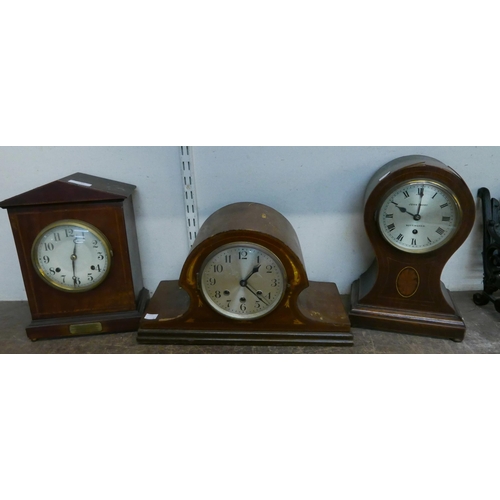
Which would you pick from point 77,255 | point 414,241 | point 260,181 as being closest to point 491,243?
point 414,241

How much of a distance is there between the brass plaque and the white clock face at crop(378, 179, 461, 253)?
4.48ft

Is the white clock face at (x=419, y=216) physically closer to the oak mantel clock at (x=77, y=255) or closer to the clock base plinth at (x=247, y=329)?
the clock base plinth at (x=247, y=329)

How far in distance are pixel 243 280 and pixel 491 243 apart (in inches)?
48.4

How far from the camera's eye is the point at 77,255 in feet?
5.85

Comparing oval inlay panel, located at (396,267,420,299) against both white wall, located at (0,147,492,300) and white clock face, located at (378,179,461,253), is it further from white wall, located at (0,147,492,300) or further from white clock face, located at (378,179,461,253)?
white wall, located at (0,147,492,300)

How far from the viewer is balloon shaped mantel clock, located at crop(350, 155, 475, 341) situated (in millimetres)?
1664

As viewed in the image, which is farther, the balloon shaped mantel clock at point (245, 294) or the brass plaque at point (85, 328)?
the brass plaque at point (85, 328)

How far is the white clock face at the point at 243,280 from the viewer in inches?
65.4

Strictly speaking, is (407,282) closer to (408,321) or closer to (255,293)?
(408,321)

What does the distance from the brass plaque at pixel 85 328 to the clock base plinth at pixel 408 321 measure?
3.88ft

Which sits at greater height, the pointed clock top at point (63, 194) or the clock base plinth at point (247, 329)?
the pointed clock top at point (63, 194)

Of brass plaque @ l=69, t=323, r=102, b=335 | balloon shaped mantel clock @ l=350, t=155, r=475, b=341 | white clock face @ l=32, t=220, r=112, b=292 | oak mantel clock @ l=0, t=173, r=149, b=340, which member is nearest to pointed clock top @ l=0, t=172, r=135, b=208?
oak mantel clock @ l=0, t=173, r=149, b=340

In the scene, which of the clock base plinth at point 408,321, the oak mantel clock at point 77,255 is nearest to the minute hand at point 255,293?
the clock base plinth at point 408,321
